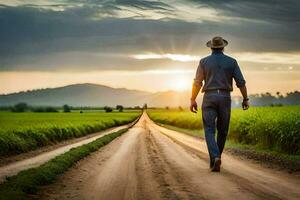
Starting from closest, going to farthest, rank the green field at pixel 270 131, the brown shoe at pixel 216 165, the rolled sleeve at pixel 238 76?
the brown shoe at pixel 216 165
the rolled sleeve at pixel 238 76
the green field at pixel 270 131

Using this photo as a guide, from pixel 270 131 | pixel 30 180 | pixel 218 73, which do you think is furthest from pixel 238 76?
pixel 270 131

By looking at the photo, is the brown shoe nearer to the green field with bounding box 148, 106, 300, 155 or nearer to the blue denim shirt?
the blue denim shirt

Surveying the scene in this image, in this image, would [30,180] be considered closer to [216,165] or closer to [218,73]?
[216,165]

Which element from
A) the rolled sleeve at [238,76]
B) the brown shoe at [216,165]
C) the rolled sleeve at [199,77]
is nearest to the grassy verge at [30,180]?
the brown shoe at [216,165]

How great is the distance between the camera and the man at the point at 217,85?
1376 cm

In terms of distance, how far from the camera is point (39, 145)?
30.1m

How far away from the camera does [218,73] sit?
13805 mm

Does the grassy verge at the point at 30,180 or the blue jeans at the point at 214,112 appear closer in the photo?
the grassy verge at the point at 30,180

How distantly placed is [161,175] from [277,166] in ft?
14.9

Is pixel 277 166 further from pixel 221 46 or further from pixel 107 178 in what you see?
pixel 107 178

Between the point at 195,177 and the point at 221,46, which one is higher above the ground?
the point at 221,46

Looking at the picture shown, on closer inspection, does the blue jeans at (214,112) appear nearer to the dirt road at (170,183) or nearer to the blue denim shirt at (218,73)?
the blue denim shirt at (218,73)

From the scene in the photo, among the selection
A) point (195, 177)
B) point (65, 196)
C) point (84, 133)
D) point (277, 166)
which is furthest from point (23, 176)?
point (84, 133)

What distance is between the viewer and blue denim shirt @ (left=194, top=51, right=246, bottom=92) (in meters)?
13.8
